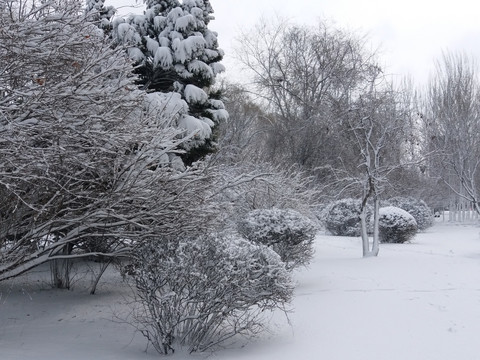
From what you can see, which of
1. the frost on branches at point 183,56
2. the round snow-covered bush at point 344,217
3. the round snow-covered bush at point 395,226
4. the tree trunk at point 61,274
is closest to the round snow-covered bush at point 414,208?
the round snow-covered bush at point 344,217

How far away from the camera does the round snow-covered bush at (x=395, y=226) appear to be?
19.1 metres

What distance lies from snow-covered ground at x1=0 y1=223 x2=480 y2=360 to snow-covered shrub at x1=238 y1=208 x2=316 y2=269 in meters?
0.73

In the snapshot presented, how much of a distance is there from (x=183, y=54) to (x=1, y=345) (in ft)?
25.8

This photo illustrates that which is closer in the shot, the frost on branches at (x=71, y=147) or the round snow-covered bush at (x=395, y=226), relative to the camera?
the frost on branches at (x=71, y=147)

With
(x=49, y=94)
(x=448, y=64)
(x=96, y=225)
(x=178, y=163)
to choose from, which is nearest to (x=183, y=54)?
(x=178, y=163)

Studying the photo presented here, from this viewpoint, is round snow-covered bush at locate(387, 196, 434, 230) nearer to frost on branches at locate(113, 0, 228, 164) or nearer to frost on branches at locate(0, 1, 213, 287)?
frost on branches at locate(113, 0, 228, 164)

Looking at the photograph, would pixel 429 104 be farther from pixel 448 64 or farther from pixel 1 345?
pixel 1 345

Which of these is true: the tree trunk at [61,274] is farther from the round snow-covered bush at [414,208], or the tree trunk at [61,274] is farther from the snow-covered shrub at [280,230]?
the round snow-covered bush at [414,208]

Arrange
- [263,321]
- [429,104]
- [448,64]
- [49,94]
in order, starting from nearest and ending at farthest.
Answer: [49,94]
[263,321]
[448,64]
[429,104]

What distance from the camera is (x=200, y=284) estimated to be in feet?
19.9

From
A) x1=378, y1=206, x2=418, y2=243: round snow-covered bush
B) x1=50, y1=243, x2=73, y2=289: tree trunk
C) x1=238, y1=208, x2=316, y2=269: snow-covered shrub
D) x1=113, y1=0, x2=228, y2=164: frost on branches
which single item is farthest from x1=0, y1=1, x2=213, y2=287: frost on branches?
x1=378, y1=206, x2=418, y2=243: round snow-covered bush

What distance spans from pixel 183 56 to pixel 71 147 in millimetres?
6976

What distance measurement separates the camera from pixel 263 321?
7559 millimetres

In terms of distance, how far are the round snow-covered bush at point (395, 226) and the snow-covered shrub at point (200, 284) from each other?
13.5 metres
